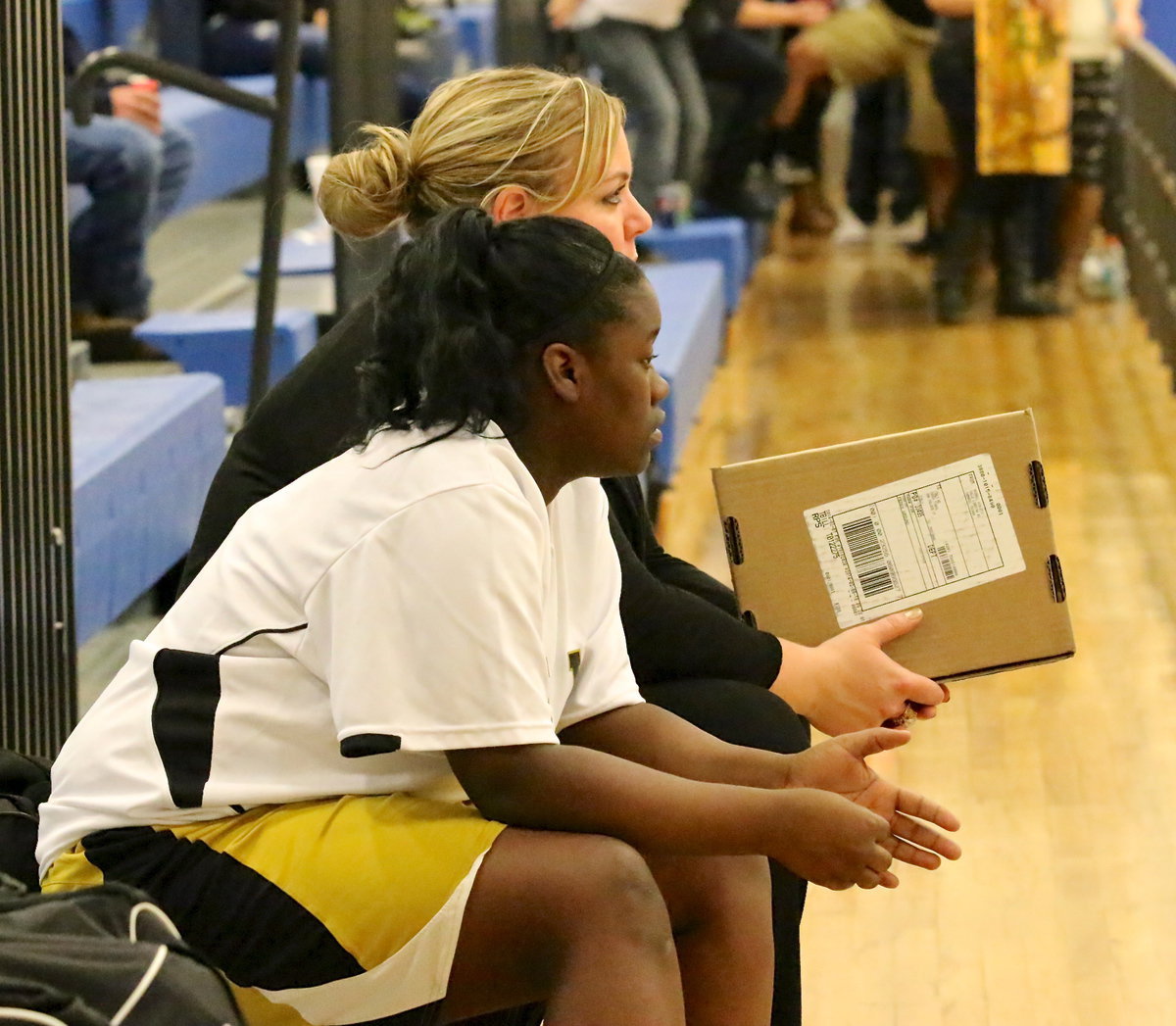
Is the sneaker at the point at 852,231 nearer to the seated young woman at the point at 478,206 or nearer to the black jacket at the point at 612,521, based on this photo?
the black jacket at the point at 612,521

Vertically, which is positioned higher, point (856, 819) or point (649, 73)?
point (856, 819)

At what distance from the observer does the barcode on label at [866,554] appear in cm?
188

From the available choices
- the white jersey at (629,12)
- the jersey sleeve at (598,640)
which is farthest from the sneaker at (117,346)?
the jersey sleeve at (598,640)

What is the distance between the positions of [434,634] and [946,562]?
0.80 metres

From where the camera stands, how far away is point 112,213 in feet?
13.0

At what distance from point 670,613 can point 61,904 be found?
766mm

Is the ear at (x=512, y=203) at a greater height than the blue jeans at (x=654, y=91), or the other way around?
the ear at (x=512, y=203)

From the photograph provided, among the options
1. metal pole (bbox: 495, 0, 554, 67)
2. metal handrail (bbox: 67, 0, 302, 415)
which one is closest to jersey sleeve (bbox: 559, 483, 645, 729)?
metal handrail (bbox: 67, 0, 302, 415)

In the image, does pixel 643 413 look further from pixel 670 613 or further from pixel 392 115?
pixel 392 115

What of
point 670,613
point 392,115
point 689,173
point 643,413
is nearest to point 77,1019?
point 643,413

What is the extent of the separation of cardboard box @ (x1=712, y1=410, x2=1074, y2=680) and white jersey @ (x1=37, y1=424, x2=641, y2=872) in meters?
0.53

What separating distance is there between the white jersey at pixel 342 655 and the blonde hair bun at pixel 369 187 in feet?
1.26

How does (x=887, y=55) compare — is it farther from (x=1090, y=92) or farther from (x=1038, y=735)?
(x=1038, y=735)

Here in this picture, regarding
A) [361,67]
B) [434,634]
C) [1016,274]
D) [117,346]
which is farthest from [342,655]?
[1016,274]
